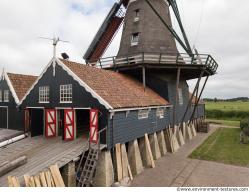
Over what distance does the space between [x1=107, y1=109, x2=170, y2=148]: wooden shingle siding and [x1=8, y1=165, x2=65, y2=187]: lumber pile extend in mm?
3653

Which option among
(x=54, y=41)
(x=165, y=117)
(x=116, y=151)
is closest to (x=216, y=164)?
(x=165, y=117)

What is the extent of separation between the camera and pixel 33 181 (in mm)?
9977

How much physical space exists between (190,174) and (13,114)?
1576cm

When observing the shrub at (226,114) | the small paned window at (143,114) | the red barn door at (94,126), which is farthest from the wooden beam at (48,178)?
the shrub at (226,114)

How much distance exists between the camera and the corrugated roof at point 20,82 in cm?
2200

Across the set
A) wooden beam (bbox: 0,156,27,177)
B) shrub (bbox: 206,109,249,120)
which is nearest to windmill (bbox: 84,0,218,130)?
wooden beam (bbox: 0,156,27,177)

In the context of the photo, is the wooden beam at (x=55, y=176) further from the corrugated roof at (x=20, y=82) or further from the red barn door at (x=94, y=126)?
the corrugated roof at (x=20, y=82)

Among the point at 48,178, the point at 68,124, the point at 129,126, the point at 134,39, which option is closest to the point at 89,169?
the point at 48,178

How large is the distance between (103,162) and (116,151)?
3.64 feet

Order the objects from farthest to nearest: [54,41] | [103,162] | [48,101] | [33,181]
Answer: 1. [48,101]
2. [54,41]
3. [103,162]
4. [33,181]

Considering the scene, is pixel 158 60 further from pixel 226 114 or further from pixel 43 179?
pixel 226 114

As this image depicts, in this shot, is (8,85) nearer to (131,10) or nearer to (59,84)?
(59,84)

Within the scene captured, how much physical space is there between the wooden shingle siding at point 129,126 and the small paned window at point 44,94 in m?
5.74

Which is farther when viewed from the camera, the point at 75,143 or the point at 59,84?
the point at 59,84
